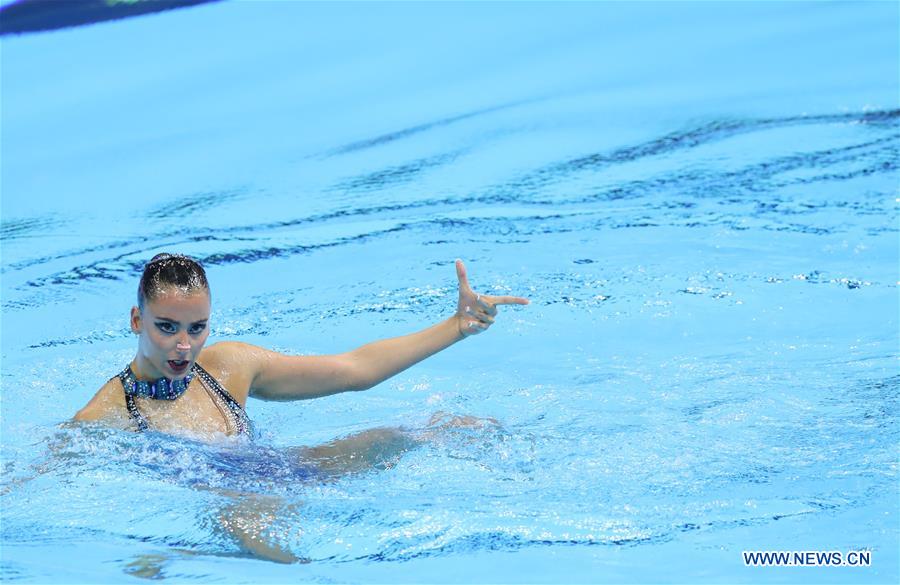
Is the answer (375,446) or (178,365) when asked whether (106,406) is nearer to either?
(178,365)

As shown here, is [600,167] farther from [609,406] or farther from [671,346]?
[609,406]

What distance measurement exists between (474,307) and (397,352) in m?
0.28

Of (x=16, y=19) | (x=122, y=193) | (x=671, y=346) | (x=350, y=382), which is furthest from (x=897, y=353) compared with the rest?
(x=16, y=19)

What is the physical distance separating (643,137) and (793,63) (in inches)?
63.7

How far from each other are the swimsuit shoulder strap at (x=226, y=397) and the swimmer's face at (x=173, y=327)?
21 centimetres

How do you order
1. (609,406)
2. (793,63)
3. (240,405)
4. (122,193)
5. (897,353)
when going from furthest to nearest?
(793,63)
(122,193)
(897,353)
(609,406)
(240,405)

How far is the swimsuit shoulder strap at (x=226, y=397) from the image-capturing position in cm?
357

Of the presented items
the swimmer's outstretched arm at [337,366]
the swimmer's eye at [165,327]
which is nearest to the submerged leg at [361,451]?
the swimmer's outstretched arm at [337,366]

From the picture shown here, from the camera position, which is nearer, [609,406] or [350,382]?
[350,382]

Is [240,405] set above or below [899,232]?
above

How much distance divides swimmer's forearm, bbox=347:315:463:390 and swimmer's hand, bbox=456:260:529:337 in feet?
0.14

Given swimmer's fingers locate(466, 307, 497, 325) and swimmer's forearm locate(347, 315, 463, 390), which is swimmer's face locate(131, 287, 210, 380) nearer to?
swimmer's forearm locate(347, 315, 463, 390)

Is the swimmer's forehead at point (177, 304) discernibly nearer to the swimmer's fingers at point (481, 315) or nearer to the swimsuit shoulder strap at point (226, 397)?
the swimsuit shoulder strap at point (226, 397)

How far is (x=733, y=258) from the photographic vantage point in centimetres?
545
